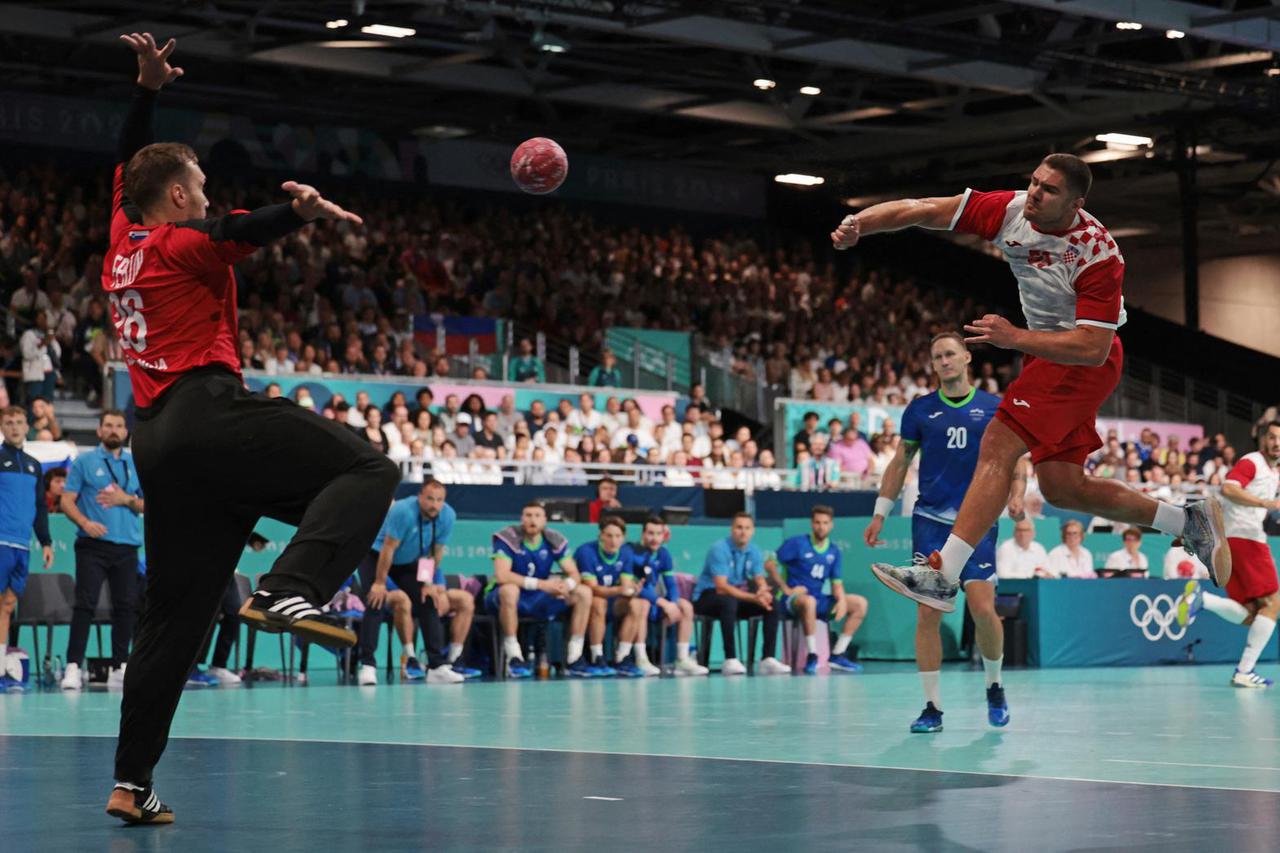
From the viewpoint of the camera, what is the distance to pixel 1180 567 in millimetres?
19562

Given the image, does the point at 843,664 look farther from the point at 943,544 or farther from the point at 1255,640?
the point at 943,544

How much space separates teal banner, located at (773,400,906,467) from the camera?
25.5 metres

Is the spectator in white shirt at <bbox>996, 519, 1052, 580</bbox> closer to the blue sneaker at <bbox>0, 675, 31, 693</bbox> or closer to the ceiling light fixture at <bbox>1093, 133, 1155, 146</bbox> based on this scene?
the blue sneaker at <bbox>0, 675, 31, 693</bbox>

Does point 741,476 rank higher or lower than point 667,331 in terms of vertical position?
lower

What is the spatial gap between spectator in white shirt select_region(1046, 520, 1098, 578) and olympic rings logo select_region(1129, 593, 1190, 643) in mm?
678

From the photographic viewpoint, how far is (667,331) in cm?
3073

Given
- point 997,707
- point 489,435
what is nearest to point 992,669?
point 997,707

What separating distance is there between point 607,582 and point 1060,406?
32.4 feet

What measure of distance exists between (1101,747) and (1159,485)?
16383mm

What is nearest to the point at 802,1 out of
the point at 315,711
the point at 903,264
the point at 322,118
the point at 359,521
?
the point at 322,118

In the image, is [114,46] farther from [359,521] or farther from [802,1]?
[359,521]

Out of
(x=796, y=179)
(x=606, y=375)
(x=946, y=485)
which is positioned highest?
(x=796, y=179)

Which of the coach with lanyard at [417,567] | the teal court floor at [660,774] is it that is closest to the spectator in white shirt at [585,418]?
the coach with lanyard at [417,567]

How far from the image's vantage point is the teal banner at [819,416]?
1005 inches
